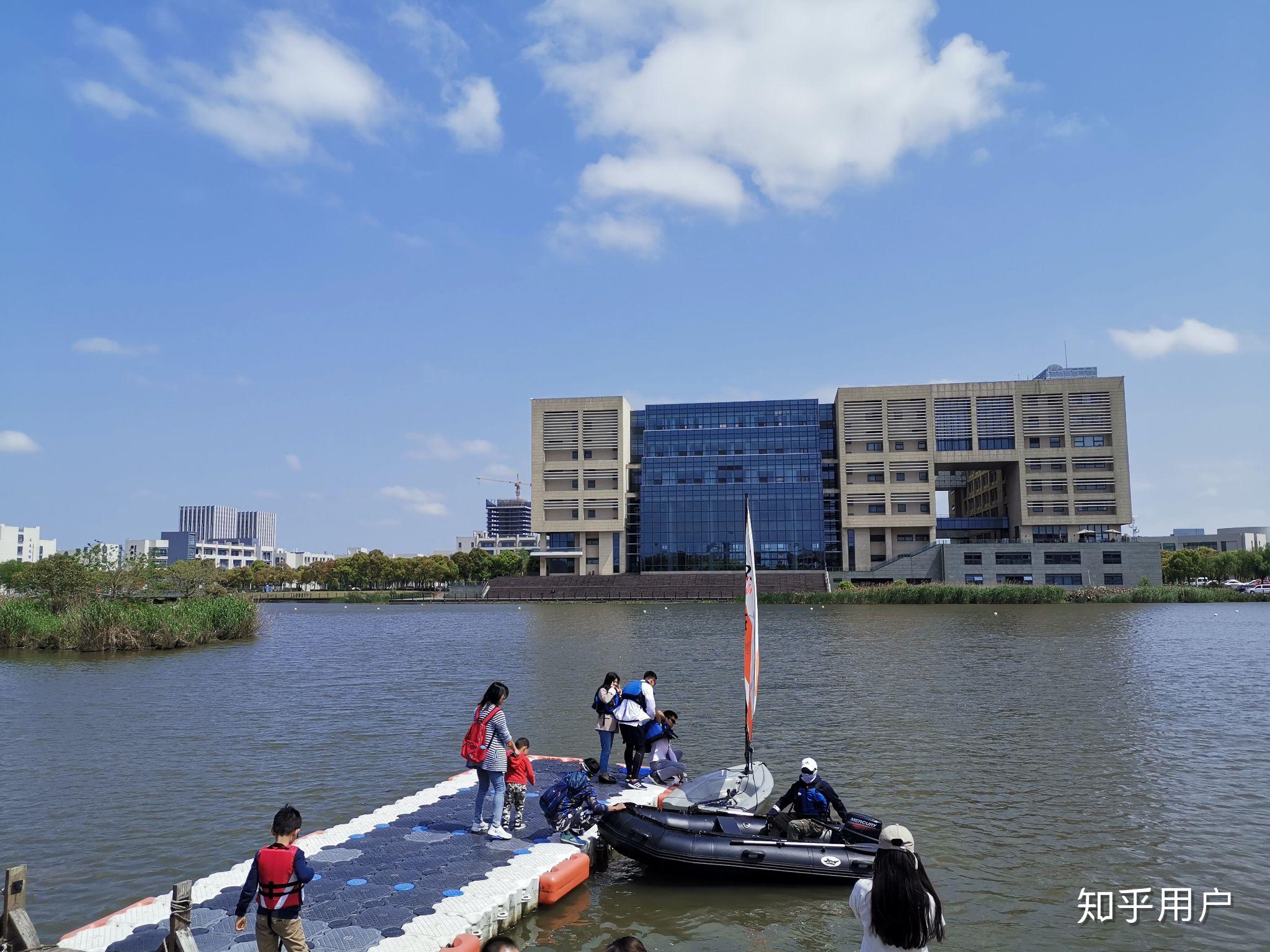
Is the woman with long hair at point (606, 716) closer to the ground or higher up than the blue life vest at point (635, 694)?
closer to the ground

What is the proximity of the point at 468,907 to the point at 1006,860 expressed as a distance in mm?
7833

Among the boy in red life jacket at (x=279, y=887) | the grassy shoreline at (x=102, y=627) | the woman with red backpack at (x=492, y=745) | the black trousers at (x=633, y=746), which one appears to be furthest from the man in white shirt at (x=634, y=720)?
the grassy shoreline at (x=102, y=627)

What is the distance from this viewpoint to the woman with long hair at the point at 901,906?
5098 millimetres

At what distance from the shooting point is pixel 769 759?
62.3 ft

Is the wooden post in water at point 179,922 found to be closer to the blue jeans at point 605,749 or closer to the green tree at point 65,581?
the blue jeans at point 605,749

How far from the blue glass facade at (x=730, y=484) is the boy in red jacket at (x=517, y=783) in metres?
98.9

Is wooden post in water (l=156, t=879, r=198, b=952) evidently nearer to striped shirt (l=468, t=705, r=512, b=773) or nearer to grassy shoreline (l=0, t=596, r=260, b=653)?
striped shirt (l=468, t=705, r=512, b=773)

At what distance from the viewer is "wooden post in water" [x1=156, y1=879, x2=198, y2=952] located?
26.0 ft

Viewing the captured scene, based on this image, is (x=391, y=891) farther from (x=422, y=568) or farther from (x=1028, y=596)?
(x=422, y=568)

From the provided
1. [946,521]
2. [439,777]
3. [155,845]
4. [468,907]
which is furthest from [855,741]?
[946,521]

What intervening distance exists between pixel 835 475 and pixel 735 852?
105m

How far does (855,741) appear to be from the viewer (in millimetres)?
20719

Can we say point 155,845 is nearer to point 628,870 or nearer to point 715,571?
point 628,870

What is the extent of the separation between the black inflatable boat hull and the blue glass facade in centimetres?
9921
